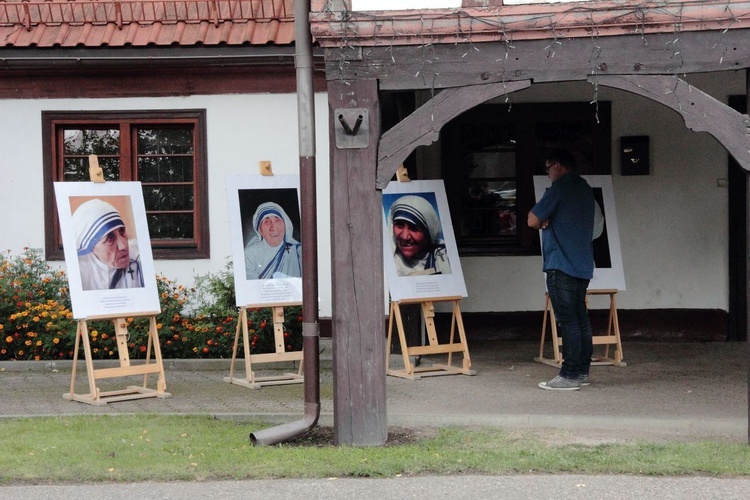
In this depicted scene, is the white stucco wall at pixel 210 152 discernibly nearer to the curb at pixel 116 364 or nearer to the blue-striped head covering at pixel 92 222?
the curb at pixel 116 364

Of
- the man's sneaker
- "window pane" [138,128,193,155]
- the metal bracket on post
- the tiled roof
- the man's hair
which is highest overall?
the tiled roof

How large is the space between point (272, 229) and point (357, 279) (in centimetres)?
291

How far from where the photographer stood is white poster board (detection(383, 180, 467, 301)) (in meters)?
9.88

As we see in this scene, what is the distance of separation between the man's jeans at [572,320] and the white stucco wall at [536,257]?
281 cm

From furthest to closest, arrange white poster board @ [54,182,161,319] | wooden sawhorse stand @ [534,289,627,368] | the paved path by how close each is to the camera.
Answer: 1. wooden sawhorse stand @ [534,289,627,368]
2. white poster board @ [54,182,161,319]
3. the paved path

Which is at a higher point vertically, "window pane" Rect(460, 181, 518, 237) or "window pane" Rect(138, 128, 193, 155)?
"window pane" Rect(138, 128, 193, 155)

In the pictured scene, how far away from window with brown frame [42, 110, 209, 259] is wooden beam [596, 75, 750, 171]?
584 centimetres

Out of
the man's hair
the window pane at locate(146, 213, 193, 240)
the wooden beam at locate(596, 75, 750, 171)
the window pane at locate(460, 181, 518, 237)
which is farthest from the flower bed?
the wooden beam at locate(596, 75, 750, 171)

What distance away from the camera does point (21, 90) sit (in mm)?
11523

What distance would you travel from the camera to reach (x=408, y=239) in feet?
32.8

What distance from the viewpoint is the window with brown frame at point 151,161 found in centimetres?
1153

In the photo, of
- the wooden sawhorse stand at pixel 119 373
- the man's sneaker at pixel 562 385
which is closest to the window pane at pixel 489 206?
the man's sneaker at pixel 562 385

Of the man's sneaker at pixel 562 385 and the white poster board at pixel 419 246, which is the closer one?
the man's sneaker at pixel 562 385

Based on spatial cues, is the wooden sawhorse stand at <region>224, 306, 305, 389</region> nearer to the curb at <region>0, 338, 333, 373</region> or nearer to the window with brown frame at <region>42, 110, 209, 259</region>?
the curb at <region>0, 338, 333, 373</region>
